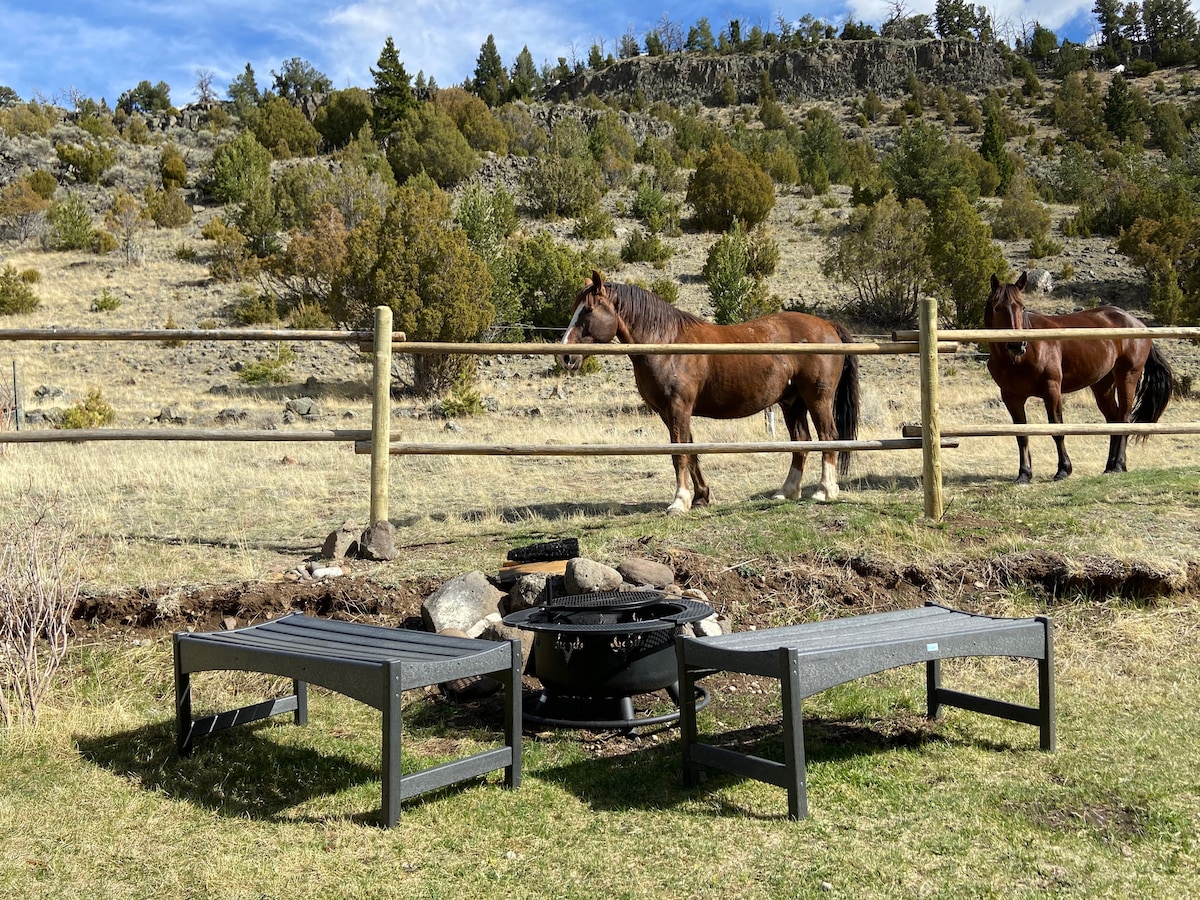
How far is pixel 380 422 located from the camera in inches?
227

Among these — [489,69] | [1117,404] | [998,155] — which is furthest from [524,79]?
[1117,404]

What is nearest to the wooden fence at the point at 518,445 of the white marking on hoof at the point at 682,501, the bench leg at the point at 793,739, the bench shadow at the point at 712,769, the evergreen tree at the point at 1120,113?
the white marking on hoof at the point at 682,501

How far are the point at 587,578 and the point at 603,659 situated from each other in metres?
0.79

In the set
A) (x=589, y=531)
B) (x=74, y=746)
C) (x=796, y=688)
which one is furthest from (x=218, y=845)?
(x=589, y=531)

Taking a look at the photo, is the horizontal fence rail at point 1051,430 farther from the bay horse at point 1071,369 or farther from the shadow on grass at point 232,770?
the shadow on grass at point 232,770

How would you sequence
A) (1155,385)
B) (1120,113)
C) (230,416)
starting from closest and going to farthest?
(1155,385) → (230,416) → (1120,113)

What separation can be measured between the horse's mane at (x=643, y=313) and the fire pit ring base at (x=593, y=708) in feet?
12.7

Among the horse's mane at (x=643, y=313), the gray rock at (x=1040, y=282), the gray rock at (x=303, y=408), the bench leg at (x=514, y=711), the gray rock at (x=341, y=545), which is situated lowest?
the bench leg at (x=514, y=711)

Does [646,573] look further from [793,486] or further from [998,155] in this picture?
[998,155]

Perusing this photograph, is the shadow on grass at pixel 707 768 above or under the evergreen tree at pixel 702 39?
under

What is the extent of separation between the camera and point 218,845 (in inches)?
112

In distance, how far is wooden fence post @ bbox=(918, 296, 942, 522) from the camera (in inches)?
235

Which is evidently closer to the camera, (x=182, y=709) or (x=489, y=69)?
(x=182, y=709)

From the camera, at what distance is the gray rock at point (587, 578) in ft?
14.9
